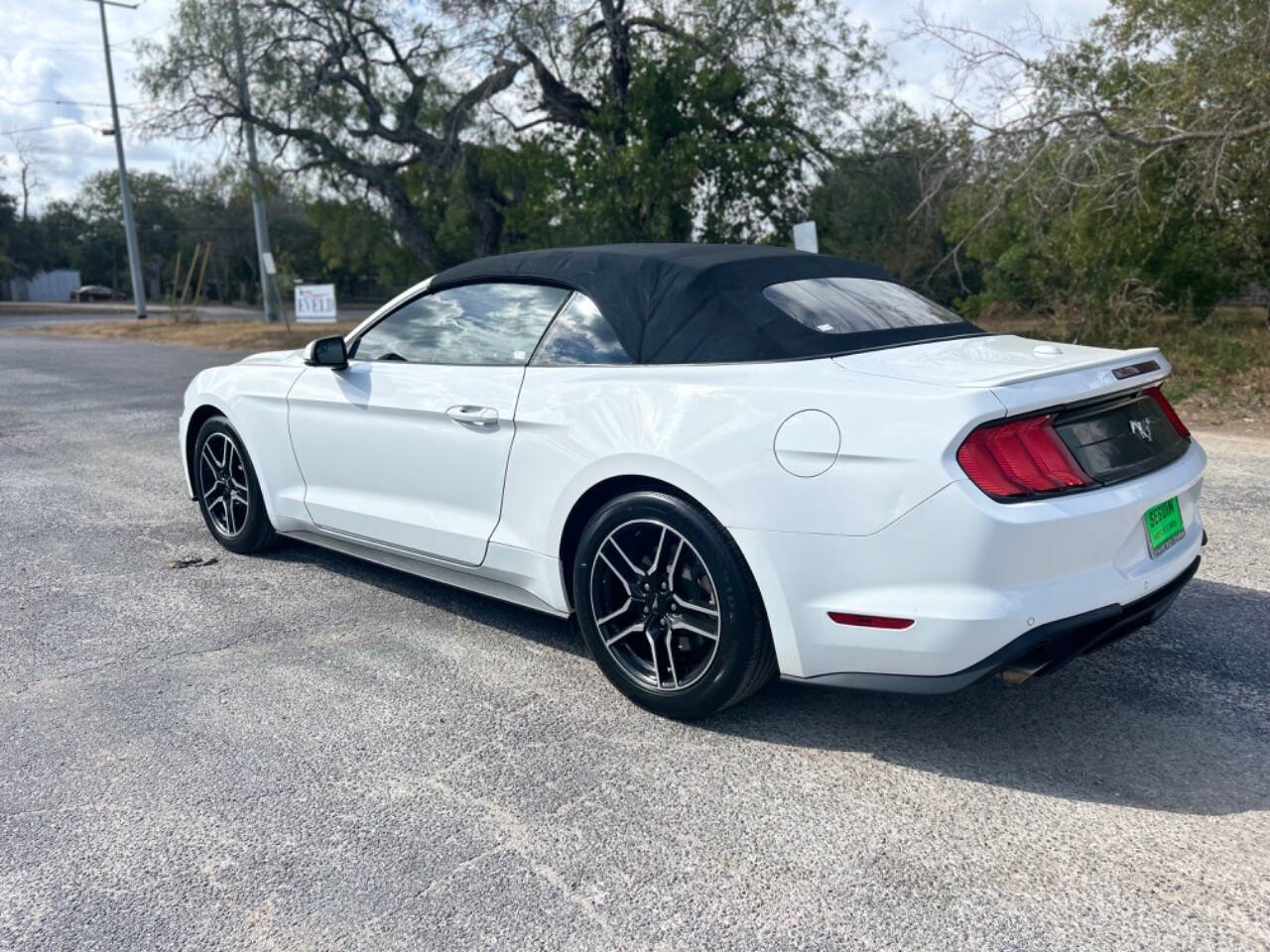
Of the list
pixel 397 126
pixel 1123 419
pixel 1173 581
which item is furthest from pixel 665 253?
pixel 397 126

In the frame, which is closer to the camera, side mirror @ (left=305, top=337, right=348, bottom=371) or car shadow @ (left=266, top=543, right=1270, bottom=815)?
car shadow @ (left=266, top=543, right=1270, bottom=815)

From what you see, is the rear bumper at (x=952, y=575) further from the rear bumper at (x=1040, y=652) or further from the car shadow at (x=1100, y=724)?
the car shadow at (x=1100, y=724)

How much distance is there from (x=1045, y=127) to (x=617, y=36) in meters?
11.1

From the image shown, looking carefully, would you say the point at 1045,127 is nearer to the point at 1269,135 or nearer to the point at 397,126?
the point at 1269,135

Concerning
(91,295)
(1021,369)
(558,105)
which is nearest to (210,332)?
(558,105)

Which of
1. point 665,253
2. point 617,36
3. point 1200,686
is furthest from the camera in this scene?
point 617,36

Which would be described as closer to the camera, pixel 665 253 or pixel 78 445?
pixel 665 253

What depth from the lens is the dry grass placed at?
25.5 metres

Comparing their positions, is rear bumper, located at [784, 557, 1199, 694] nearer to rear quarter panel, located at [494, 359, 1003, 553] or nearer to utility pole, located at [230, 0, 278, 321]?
rear quarter panel, located at [494, 359, 1003, 553]

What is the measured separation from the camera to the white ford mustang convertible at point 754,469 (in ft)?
9.31

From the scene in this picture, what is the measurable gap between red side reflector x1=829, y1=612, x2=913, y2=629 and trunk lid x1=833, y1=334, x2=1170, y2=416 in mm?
659

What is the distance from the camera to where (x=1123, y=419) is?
3.24 metres

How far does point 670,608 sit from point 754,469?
596mm

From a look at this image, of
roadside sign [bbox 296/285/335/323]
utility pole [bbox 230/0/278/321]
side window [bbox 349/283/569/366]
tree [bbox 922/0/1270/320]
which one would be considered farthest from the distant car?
side window [bbox 349/283/569/366]
